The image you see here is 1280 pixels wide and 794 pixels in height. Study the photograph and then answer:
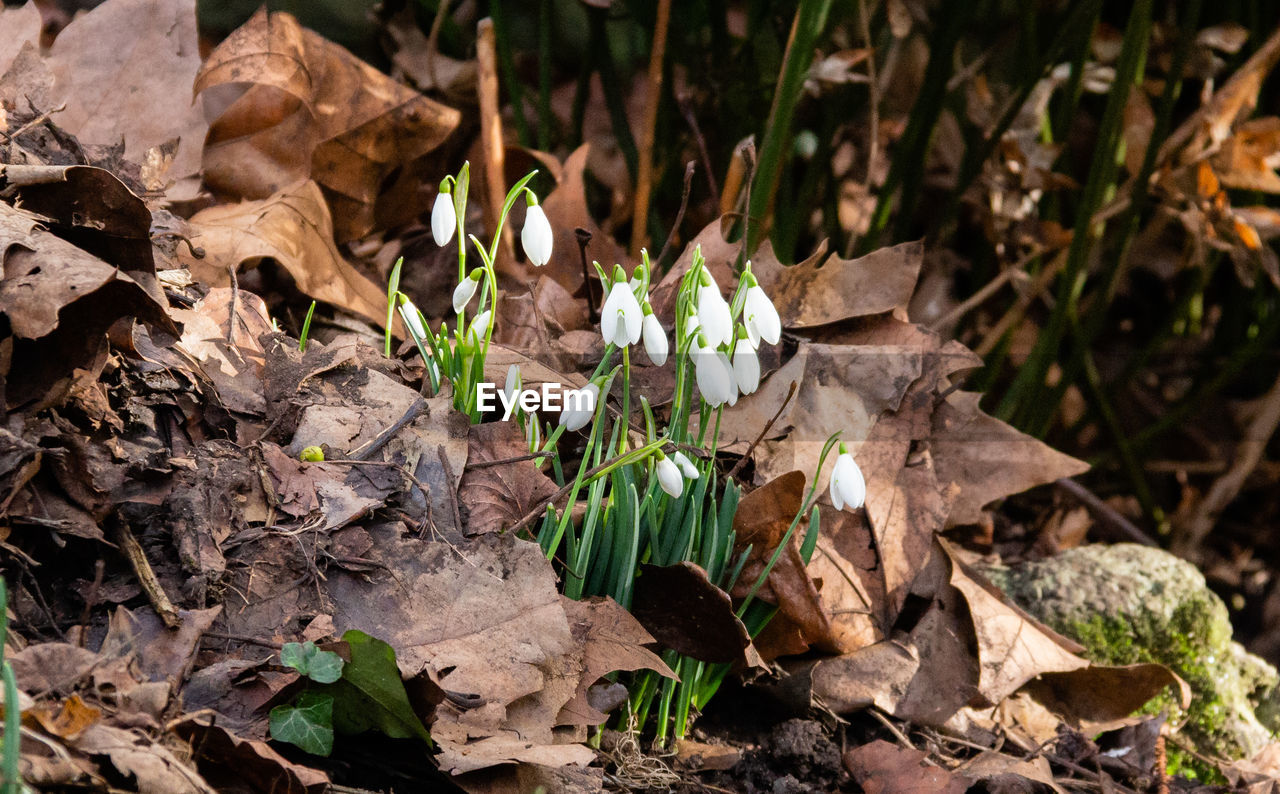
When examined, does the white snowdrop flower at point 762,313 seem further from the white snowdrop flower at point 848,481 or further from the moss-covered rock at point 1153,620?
the moss-covered rock at point 1153,620

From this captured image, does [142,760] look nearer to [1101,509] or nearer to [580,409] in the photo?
[580,409]

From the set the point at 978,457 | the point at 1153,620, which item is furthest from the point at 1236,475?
the point at 978,457

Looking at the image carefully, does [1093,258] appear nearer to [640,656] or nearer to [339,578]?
[640,656]

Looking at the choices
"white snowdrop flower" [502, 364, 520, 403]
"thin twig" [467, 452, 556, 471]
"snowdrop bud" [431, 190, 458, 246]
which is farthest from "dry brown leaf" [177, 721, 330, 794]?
"snowdrop bud" [431, 190, 458, 246]

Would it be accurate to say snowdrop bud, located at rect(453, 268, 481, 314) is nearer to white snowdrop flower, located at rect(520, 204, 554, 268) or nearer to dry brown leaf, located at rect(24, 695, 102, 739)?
white snowdrop flower, located at rect(520, 204, 554, 268)

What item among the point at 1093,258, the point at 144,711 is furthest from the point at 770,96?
the point at 144,711

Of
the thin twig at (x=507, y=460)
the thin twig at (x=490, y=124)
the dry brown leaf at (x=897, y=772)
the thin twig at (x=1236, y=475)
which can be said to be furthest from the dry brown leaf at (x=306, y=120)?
the thin twig at (x=1236, y=475)
